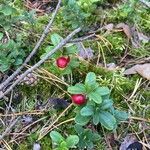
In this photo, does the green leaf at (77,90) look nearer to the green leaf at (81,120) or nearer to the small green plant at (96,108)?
the small green plant at (96,108)

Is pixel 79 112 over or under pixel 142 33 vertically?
under

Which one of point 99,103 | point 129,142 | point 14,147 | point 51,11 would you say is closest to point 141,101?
point 129,142

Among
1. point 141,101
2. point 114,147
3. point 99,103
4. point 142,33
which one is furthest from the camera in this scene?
point 142,33

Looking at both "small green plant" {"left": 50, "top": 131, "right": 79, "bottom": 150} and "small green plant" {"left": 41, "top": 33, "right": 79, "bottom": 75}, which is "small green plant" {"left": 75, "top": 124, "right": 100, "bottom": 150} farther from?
"small green plant" {"left": 41, "top": 33, "right": 79, "bottom": 75}

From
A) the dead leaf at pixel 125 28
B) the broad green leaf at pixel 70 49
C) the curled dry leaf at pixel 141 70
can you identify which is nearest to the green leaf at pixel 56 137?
the broad green leaf at pixel 70 49

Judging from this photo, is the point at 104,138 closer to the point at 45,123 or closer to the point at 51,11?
the point at 45,123

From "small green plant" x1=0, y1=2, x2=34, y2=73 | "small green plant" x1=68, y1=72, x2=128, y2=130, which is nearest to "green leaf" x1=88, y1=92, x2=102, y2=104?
"small green plant" x1=68, y1=72, x2=128, y2=130

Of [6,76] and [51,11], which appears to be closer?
[6,76]
